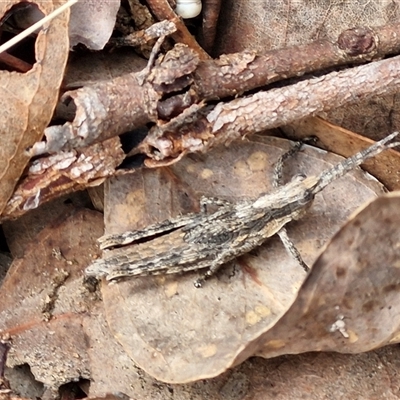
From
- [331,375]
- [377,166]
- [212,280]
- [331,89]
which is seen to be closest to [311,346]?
[331,375]

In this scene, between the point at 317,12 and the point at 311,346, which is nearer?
the point at 311,346

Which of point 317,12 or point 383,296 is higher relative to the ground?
point 317,12

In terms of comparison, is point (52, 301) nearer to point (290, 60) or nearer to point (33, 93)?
point (33, 93)

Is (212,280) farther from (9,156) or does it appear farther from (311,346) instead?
(9,156)

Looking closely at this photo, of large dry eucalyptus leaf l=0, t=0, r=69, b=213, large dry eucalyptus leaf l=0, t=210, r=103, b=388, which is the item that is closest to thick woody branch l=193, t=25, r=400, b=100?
large dry eucalyptus leaf l=0, t=0, r=69, b=213

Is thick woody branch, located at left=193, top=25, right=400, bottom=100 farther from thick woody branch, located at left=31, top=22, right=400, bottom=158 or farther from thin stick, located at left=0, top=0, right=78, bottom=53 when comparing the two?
thin stick, located at left=0, top=0, right=78, bottom=53

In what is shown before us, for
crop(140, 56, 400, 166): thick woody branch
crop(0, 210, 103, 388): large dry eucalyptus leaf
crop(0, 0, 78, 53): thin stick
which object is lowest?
crop(0, 210, 103, 388): large dry eucalyptus leaf
